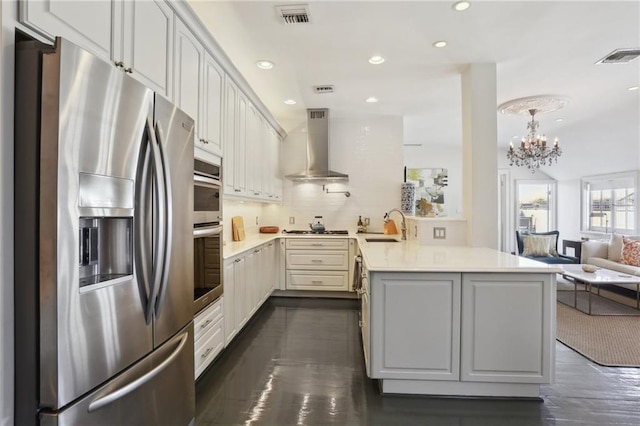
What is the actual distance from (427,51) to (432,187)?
16.6ft

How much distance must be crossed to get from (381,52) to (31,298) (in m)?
2.99

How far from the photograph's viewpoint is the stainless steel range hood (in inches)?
197

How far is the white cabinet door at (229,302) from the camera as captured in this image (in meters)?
2.75

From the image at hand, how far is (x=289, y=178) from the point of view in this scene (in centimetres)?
523

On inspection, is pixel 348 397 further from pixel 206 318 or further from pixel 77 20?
pixel 77 20

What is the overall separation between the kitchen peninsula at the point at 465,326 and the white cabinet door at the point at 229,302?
3.98 feet

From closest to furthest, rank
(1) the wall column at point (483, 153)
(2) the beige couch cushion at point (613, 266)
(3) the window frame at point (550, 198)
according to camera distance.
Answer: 1. (1) the wall column at point (483, 153)
2. (2) the beige couch cushion at point (613, 266)
3. (3) the window frame at point (550, 198)

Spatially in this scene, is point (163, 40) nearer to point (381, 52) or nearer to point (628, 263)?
point (381, 52)

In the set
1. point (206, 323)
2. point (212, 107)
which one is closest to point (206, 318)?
point (206, 323)

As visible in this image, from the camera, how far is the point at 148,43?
173 cm

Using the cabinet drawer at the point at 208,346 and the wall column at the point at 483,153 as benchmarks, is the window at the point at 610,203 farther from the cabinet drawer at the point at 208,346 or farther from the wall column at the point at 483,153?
the cabinet drawer at the point at 208,346

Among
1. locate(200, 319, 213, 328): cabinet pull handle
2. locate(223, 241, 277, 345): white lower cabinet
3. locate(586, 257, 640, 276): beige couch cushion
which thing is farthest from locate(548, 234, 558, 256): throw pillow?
locate(200, 319, 213, 328): cabinet pull handle

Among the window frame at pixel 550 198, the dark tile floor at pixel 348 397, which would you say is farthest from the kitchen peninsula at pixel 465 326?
the window frame at pixel 550 198

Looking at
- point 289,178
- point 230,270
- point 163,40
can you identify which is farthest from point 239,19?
point 289,178
